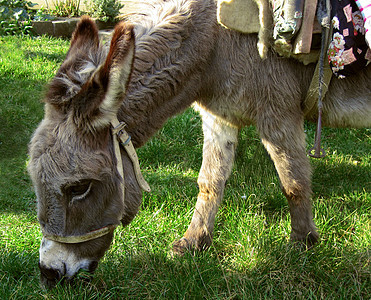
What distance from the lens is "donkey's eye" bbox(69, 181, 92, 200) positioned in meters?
2.08

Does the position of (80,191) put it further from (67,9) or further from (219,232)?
(67,9)

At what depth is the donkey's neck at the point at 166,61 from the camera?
2305 millimetres

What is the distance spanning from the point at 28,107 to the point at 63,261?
3517 millimetres

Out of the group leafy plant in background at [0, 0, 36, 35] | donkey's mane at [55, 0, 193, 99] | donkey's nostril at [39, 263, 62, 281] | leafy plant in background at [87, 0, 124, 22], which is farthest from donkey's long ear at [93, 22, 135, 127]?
leafy plant in background at [0, 0, 36, 35]

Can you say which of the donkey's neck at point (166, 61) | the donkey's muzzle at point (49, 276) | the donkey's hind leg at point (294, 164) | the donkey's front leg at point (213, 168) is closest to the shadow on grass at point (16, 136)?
the donkey's muzzle at point (49, 276)

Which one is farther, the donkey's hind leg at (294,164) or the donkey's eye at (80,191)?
the donkey's hind leg at (294,164)

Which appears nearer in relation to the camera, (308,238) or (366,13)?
(366,13)

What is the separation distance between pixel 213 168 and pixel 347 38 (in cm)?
132

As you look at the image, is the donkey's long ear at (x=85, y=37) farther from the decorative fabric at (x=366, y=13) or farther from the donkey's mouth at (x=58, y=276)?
the decorative fabric at (x=366, y=13)

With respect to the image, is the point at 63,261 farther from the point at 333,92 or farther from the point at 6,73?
the point at 6,73

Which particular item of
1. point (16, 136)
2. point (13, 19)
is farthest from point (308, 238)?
point (13, 19)

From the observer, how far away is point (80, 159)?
2.04 meters

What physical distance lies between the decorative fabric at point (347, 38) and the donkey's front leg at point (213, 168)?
0.97 metres

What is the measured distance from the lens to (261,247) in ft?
8.78
